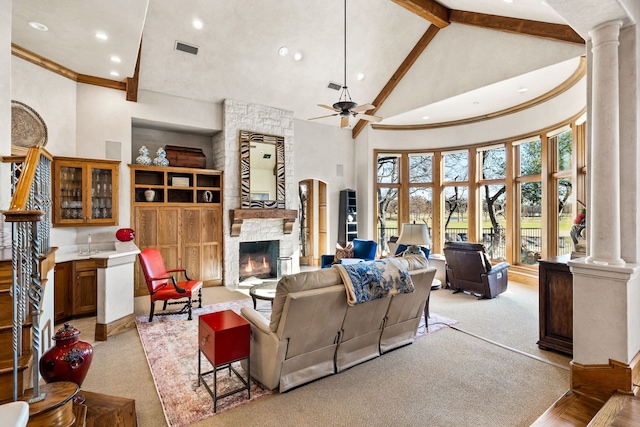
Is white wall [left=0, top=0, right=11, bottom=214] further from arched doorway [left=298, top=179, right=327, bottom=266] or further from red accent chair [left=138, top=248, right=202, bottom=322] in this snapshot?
arched doorway [left=298, top=179, right=327, bottom=266]

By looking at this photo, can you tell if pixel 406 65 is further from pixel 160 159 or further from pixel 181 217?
pixel 181 217

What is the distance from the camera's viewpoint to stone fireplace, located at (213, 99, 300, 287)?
643 cm

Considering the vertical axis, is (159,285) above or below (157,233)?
below

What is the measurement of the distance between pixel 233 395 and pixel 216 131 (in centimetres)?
528

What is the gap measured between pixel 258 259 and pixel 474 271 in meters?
4.32

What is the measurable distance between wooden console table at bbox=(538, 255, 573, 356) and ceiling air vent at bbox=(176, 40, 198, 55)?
19.6 ft

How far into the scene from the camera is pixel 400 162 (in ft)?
27.7

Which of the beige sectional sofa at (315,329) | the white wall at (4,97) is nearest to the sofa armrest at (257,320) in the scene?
the beige sectional sofa at (315,329)

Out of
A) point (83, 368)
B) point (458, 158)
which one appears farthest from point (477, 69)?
point (83, 368)

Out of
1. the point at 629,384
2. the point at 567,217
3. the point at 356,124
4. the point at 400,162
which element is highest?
the point at 356,124

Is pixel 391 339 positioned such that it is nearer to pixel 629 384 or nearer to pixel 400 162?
pixel 629 384

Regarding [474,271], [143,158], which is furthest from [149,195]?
[474,271]

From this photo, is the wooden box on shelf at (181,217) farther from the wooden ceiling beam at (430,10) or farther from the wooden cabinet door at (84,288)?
the wooden ceiling beam at (430,10)

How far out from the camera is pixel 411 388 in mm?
2689
